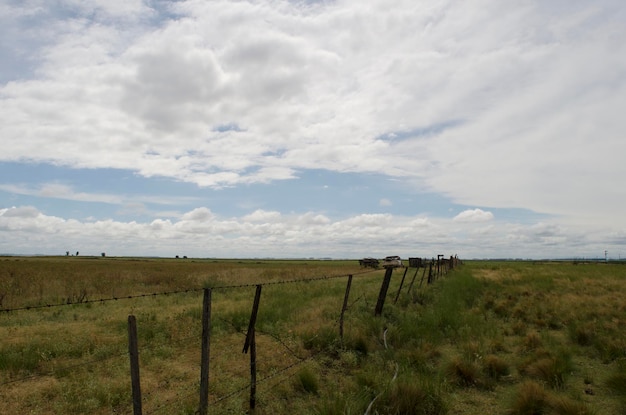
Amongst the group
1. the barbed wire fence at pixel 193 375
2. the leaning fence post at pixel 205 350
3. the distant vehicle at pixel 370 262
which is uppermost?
the leaning fence post at pixel 205 350

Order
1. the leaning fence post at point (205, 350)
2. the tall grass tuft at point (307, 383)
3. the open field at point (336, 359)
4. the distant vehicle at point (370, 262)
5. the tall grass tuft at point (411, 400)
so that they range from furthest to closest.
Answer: the distant vehicle at point (370, 262)
the tall grass tuft at point (307, 383)
the open field at point (336, 359)
the tall grass tuft at point (411, 400)
the leaning fence post at point (205, 350)

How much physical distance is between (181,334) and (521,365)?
815 cm

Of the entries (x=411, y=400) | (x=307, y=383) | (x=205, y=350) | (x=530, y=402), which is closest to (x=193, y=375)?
(x=307, y=383)

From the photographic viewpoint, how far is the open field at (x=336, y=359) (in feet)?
20.3

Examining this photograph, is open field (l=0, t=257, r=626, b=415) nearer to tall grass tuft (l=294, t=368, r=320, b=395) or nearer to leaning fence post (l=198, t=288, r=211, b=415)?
tall grass tuft (l=294, t=368, r=320, b=395)

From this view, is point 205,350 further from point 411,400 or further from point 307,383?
point 411,400

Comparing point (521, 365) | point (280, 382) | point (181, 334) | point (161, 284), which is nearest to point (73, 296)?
point (161, 284)

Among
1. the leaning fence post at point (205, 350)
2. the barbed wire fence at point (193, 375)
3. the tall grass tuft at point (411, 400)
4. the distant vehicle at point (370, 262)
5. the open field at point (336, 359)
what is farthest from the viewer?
the distant vehicle at point (370, 262)

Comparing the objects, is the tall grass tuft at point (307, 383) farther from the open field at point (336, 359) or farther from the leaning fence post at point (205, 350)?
the leaning fence post at point (205, 350)

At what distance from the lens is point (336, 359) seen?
343 inches

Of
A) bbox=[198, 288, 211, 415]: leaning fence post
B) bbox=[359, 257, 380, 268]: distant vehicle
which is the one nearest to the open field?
bbox=[198, 288, 211, 415]: leaning fence post

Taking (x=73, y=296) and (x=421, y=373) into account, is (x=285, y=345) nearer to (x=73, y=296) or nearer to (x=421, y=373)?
(x=421, y=373)

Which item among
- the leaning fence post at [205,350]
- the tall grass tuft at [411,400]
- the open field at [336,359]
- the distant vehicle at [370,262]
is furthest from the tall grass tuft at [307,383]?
the distant vehicle at [370,262]

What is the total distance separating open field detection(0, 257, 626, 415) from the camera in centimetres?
620
